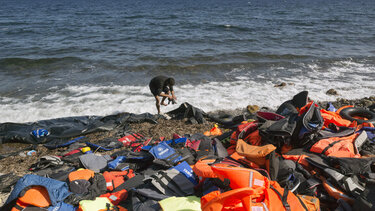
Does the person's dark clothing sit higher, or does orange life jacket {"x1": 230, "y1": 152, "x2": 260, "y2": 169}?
orange life jacket {"x1": 230, "y1": 152, "x2": 260, "y2": 169}

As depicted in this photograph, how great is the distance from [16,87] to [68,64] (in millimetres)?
4411

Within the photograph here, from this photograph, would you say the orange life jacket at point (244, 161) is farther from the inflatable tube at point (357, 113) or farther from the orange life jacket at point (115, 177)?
the inflatable tube at point (357, 113)

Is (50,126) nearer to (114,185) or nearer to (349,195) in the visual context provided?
(114,185)

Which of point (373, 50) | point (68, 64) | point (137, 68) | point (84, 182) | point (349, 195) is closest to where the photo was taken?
point (349, 195)

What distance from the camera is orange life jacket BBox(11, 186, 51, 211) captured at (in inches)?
145

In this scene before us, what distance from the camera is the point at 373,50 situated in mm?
18734

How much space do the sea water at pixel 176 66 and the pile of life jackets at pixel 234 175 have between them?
4.49 meters

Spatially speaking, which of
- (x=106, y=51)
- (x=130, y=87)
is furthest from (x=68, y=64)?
(x=130, y=87)

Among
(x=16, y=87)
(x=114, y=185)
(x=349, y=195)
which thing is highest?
(x=349, y=195)

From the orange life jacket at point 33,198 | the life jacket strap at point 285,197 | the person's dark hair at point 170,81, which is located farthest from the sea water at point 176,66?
the life jacket strap at point 285,197

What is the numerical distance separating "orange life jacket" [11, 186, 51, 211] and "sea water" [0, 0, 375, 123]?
5700 millimetres

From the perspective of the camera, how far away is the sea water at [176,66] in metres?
10.4

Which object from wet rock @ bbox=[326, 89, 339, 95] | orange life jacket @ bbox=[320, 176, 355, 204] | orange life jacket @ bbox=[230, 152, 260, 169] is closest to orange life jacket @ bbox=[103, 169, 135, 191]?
orange life jacket @ bbox=[230, 152, 260, 169]

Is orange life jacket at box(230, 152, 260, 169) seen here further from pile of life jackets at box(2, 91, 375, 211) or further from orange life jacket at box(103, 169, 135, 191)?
orange life jacket at box(103, 169, 135, 191)
